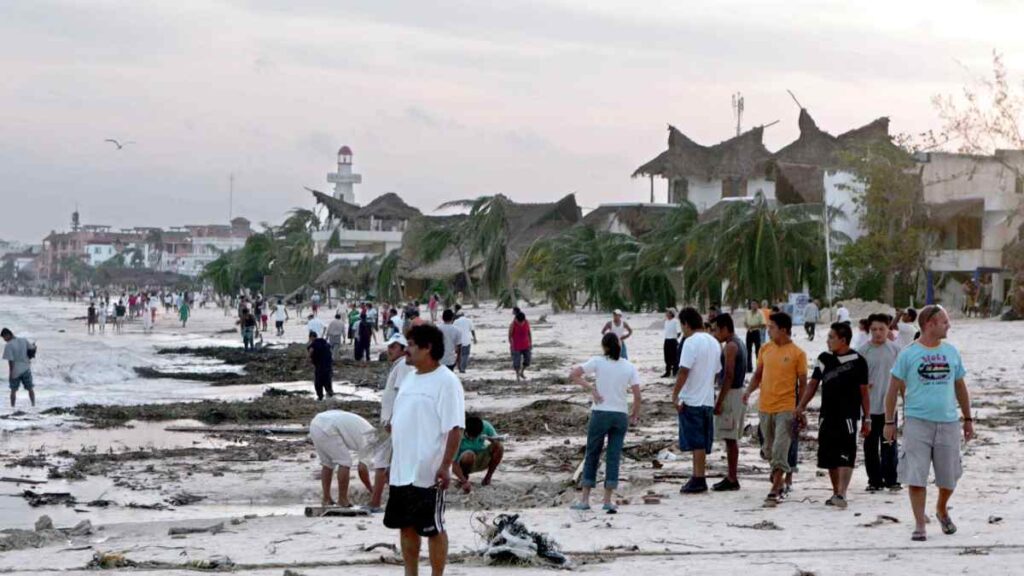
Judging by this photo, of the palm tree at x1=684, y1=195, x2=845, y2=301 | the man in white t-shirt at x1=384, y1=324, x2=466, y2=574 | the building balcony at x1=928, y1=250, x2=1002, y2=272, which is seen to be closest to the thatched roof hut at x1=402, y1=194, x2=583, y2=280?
the palm tree at x1=684, y1=195, x2=845, y2=301

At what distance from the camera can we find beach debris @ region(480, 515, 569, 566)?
28.5 feet

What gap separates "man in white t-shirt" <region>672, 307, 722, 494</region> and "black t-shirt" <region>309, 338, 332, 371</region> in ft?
33.9

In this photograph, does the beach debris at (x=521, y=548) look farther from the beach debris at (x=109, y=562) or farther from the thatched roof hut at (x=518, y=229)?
the thatched roof hut at (x=518, y=229)

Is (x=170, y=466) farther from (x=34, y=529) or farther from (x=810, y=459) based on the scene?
(x=810, y=459)

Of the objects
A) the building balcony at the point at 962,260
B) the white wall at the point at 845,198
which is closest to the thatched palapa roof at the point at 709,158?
the white wall at the point at 845,198

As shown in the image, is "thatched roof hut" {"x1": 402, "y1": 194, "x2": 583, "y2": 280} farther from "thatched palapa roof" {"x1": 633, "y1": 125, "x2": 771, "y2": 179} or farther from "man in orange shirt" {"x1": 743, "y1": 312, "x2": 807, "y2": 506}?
"man in orange shirt" {"x1": 743, "y1": 312, "x2": 807, "y2": 506}

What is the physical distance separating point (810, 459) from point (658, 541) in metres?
4.64

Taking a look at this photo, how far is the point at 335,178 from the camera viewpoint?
465 feet

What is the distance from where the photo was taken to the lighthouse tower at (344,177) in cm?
14050

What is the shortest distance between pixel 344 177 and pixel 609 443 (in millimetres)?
132441

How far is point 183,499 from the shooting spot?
1264 cm

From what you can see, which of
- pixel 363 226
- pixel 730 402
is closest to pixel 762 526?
pixel 730 402

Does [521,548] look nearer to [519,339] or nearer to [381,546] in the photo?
[381,546]

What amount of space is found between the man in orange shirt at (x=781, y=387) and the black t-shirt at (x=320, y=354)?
36.2ft
